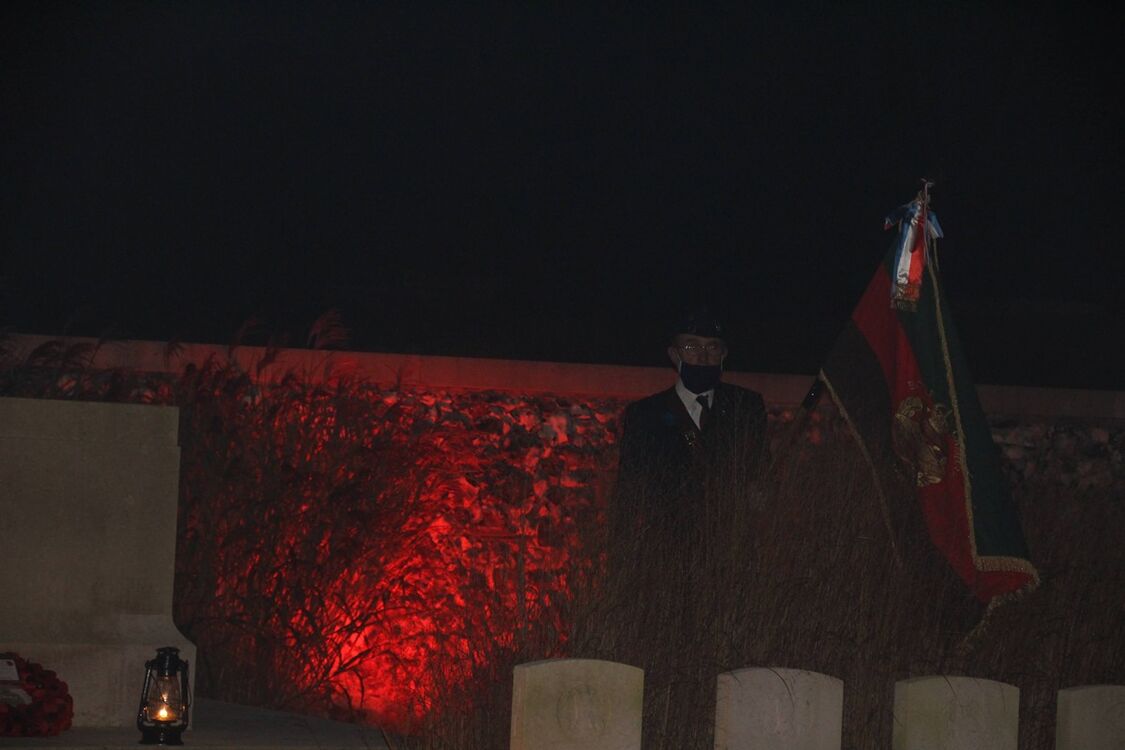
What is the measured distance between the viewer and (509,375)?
34.3ft

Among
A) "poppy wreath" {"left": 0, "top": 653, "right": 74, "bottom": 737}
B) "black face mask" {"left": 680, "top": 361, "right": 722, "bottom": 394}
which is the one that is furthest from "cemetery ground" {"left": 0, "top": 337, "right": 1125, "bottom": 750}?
"poppy wreath" {"left": 0, "top": 653, "right": 74, "bottom": 737}

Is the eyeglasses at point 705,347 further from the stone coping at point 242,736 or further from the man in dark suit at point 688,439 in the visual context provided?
the stone coping at point 242,736

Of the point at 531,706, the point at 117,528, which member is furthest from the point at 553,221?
the point at 531,706

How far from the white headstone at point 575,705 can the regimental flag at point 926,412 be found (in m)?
2.35

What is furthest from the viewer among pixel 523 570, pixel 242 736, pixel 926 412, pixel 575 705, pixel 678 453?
pixel 678 453

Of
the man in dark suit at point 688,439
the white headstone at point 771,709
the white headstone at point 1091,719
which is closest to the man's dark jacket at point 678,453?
the man in dark suit at point 688,439

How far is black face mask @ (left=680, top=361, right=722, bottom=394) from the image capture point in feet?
25.4

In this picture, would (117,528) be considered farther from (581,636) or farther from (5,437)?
(581,636)

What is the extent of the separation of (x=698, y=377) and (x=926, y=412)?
1027 mm

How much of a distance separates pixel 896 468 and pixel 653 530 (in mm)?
1147

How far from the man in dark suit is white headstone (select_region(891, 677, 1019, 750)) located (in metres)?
1.56

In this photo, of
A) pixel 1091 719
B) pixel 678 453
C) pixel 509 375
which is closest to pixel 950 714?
pixel 1091 719

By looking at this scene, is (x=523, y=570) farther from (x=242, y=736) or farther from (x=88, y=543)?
(x=88, y=543)

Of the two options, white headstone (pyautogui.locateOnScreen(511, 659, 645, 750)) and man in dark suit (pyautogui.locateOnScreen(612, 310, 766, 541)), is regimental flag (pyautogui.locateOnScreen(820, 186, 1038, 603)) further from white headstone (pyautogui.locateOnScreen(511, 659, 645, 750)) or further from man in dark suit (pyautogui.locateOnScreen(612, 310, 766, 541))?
white headstone (pyautogui.locateOnScreen(511, 659, 645, 750))
